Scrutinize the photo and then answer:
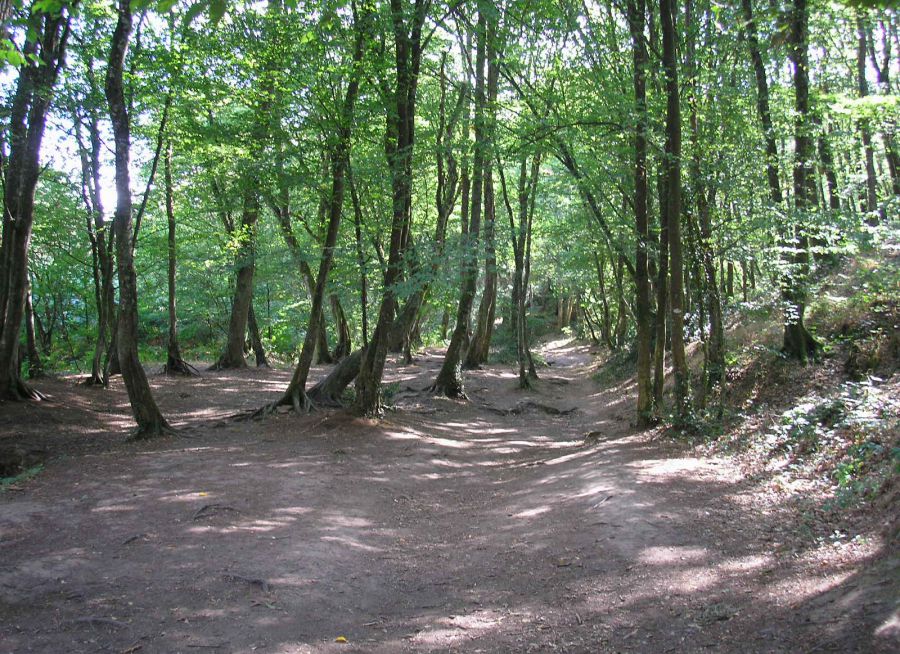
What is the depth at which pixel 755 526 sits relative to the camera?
6.16 m

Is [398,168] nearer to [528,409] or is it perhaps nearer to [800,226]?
[800,226]

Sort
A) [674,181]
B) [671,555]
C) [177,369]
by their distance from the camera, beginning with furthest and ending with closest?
[177,369]
[674,181]
[671,555]

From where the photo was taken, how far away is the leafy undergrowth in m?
5.93

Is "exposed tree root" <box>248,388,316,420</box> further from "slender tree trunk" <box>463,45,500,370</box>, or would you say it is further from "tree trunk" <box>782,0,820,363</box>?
"tree trunk" <box>782,0,820,363</box>

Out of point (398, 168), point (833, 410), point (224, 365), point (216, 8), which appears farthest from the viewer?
point (224, 365)

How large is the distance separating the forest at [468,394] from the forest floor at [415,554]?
0.13ft

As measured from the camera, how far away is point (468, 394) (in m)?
18.4

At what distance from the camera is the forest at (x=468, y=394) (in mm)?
4805

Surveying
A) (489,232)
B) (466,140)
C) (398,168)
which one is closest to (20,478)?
(398,168)

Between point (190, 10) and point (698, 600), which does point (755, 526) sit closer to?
point (698, 600)

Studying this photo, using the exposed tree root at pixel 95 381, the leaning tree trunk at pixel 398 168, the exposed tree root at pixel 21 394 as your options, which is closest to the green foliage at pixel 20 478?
the exposed tree root at pixel 21 394

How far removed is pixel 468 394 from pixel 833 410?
10.9 metres

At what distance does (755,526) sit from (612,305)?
101 ft

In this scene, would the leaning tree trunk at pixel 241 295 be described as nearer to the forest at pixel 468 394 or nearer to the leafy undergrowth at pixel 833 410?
the forest at pixel 468 394
